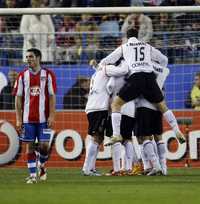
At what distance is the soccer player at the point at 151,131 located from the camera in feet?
51.5

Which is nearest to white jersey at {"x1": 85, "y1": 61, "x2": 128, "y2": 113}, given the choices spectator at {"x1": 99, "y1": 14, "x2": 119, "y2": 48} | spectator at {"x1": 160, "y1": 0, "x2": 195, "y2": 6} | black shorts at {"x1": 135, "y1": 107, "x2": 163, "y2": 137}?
black shorts at {"x1": 135, "y1": 107, "x2": 163, "y2": 137}

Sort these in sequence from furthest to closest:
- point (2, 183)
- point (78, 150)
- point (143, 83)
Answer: point (78, 150)
point (143, 83)
point (2, 183)

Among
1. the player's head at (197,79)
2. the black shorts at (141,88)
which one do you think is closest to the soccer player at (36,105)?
the black shorts at (141,88)

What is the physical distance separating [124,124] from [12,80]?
3.23 meters

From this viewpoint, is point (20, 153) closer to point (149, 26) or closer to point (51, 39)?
point (51, 39)

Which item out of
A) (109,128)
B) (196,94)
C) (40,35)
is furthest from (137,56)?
(40,35)

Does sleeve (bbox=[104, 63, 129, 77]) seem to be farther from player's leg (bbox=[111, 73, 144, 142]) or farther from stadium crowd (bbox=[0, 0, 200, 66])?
stadium crowd (bbox=[0, 0, 200, 66])

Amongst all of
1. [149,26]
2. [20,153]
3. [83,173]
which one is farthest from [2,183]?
[149,26]

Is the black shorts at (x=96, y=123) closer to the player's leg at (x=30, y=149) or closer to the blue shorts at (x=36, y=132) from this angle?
the blue shorts at (x=36, y=132)

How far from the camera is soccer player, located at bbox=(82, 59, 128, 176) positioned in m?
15.9

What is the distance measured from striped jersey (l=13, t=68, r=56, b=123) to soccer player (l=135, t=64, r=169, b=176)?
1751mm

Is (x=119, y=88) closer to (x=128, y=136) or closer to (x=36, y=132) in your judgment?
(x=128, y=136)

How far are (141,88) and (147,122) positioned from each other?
62 centimetres

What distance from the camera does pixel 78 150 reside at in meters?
18.4
